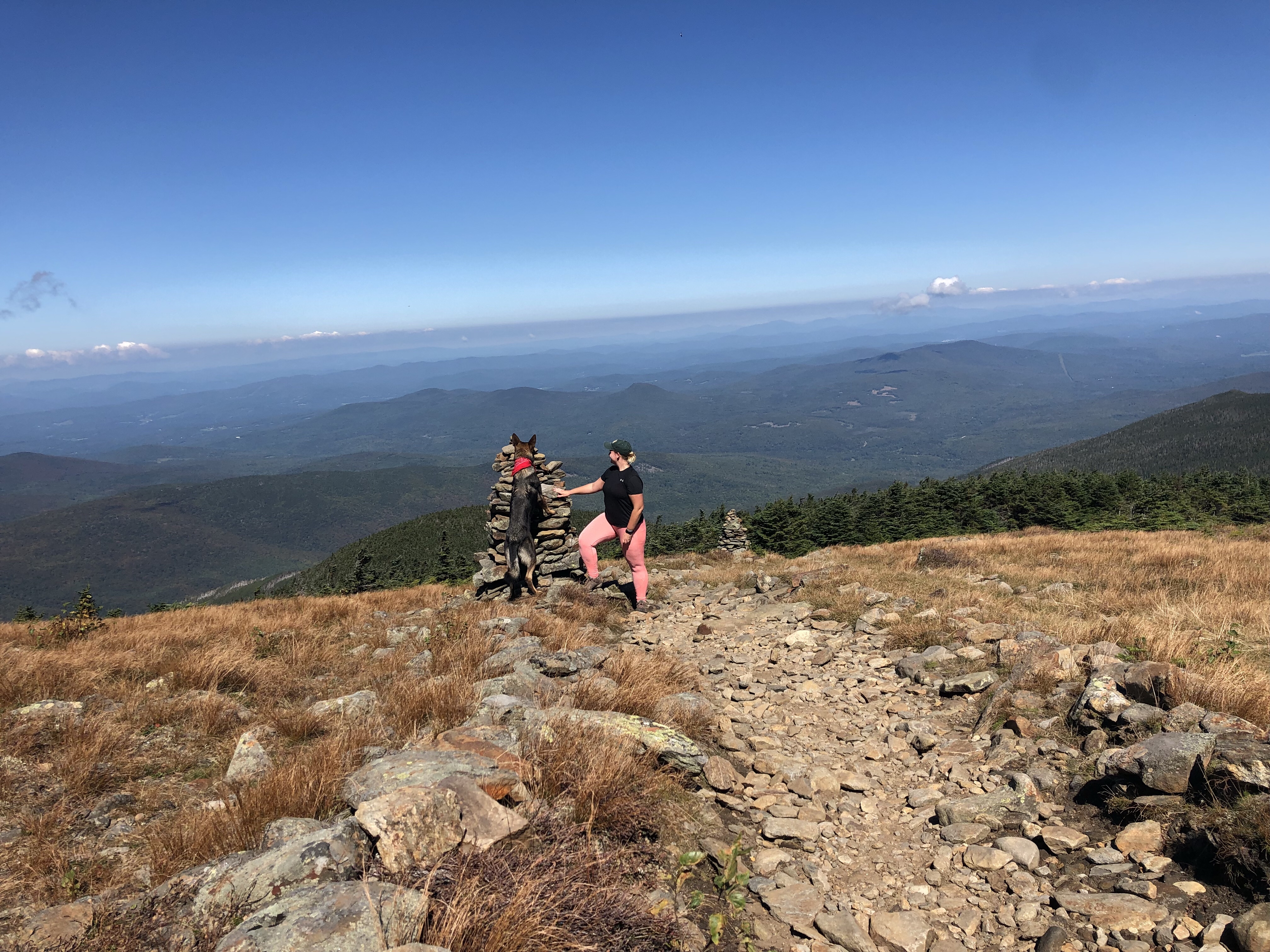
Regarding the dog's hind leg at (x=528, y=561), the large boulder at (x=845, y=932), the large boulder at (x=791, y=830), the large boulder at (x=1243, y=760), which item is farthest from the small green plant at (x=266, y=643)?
the large boulder at (x=1243, y=760)

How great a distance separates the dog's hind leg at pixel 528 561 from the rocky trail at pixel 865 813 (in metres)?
4.21

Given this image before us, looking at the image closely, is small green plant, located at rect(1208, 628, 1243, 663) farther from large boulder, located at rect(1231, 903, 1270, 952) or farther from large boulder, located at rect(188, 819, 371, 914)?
large boulder, located at rect(188, 819, 371, 914)

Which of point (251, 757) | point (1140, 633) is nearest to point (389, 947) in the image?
point (251, 757)

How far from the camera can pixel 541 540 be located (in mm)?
13875

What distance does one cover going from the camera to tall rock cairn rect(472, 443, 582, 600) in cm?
1357

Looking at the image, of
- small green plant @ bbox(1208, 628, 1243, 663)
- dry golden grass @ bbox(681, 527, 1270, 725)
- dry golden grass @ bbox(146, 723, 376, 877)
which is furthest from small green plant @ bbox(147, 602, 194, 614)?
small green plant @ bbox(1208, 628, 1243, 663)

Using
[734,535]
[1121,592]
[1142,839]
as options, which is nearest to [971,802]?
[1142,839]

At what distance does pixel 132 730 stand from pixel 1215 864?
325 inches

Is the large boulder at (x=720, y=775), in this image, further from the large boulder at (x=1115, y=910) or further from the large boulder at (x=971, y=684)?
the large boulder at (x=971, y=684)

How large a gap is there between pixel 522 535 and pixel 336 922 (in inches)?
361

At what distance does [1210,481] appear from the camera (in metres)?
44.7

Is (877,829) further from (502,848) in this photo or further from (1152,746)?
(502,848)

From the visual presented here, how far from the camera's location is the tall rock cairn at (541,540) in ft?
44.5

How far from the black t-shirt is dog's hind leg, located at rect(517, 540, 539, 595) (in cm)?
220
